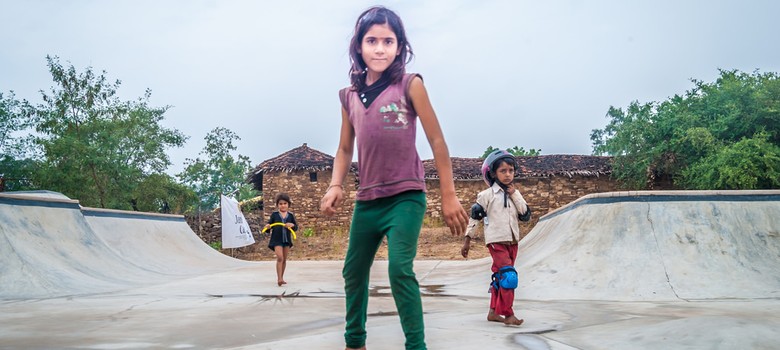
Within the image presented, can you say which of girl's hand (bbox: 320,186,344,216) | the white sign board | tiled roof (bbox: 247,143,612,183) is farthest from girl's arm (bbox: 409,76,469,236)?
tiled roof (bbox: 247,143,612,183)

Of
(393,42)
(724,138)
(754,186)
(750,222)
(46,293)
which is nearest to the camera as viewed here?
(393,42)

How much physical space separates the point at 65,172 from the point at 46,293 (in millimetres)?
18347

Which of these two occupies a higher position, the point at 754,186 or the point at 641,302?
the point at 754,186

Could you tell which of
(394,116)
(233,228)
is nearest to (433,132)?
(394,116)

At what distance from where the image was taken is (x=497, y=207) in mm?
4777

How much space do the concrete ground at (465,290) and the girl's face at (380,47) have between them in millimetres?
1532

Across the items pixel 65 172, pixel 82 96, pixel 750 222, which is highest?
pixel 82 96

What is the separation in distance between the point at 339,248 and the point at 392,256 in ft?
60.6

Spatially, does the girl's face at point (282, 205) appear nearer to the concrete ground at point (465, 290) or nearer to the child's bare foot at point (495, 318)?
the concrete ground at point (465, 290)

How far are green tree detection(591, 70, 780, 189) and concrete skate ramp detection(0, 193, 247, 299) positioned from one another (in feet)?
54.3

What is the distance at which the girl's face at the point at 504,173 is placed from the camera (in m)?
4.80

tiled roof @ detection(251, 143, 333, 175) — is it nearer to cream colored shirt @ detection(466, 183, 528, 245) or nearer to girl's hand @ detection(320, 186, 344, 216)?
cream colored shirt @ detection(466, 183, 528, 245)

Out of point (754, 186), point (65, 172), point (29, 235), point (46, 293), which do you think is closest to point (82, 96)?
point (65, 172)

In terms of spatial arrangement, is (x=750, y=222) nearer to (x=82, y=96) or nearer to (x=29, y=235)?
(x=29, y=235)
